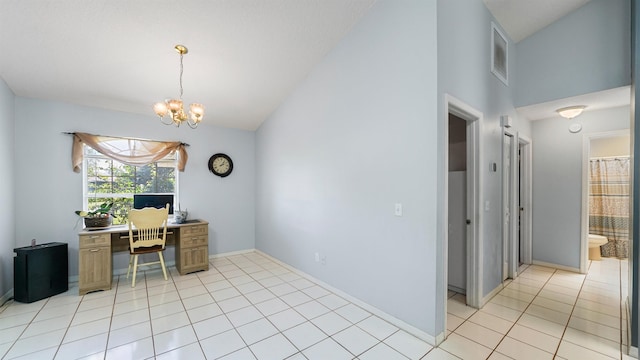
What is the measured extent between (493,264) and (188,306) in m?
3.63

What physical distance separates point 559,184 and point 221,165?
5.74 metres

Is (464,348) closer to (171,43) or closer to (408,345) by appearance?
(408,345)

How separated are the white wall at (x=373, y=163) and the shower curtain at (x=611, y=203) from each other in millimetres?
4681

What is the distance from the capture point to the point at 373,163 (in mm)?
2555

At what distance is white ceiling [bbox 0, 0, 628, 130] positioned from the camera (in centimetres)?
226

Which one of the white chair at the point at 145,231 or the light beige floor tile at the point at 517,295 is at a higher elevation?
the white chair at the point at 145,231

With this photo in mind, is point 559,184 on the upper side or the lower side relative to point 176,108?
lower

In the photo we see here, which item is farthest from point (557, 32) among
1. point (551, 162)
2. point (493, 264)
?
point (493, 264)

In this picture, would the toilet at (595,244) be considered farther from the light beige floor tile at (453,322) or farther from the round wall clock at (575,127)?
the light beige floor tile at (453,322)

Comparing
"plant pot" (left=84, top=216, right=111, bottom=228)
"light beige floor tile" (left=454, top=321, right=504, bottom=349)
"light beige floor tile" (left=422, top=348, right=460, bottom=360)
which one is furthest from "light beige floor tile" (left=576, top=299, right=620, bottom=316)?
"plant pot" (left=84, top=216, right=111, bottom=228)

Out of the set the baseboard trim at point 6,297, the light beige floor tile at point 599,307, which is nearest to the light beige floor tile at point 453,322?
the light beige floor tile at point 599,307

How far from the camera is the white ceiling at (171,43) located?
89.1 inches

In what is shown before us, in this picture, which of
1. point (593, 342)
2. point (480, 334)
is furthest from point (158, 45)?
point (593, 342)

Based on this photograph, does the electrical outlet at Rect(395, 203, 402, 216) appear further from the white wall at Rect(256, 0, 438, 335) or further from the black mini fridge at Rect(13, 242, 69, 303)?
the black mini fridge at Rect(13, 242, 69, 303)
